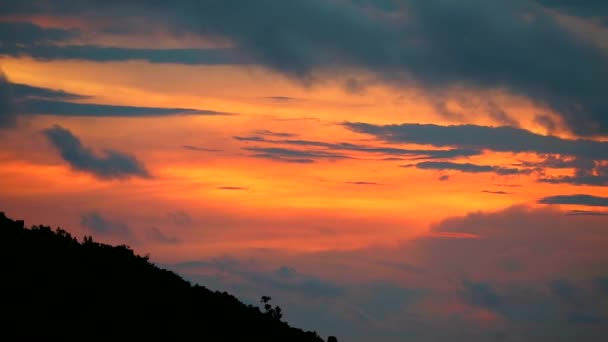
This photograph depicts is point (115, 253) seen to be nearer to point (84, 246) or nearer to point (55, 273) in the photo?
point (84, 246)

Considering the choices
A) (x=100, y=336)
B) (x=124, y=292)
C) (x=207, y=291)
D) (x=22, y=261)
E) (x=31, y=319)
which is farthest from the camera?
(x=207, y=291)

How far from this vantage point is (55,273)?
154 ft

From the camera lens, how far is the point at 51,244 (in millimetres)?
53062

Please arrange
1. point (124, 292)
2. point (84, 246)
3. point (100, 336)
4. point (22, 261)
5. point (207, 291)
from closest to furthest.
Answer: point (100, 336), point (22, 261), point (124, 292), point (84, 246), point (207, 291)

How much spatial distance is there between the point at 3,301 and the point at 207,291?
2413 cm

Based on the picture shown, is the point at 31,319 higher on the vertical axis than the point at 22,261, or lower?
lower

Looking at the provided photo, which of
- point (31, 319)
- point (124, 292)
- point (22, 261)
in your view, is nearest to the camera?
point (31, 319)

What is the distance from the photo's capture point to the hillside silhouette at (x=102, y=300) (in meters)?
41.0

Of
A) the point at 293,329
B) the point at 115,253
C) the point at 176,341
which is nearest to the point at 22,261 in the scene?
the point at 176,341

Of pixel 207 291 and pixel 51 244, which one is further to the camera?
pixel 207 291

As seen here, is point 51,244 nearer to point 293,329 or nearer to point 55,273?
point 55,273

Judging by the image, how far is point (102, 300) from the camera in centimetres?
4684

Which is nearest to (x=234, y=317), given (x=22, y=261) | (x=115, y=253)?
(x=115, y=253)

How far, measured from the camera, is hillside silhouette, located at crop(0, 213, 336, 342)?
4097cm
